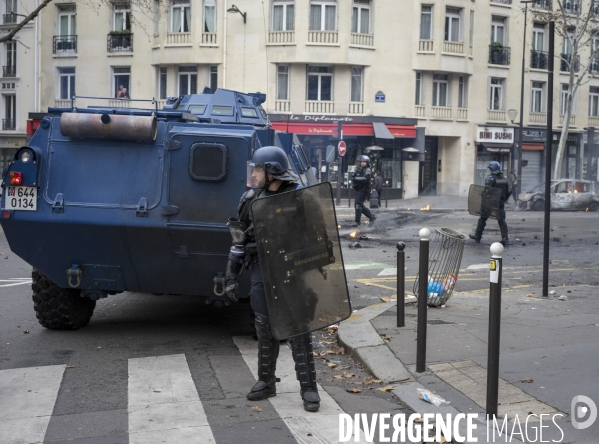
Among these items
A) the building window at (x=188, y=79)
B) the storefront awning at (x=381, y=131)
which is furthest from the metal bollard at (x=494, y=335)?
the building window at (x=188, y=79)

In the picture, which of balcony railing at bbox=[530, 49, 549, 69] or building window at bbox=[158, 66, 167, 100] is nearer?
building window at bbox=[158, 66, 167, 100]

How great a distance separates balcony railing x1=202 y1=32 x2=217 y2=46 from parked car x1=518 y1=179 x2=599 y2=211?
15.6 m

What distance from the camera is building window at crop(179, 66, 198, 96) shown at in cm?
3978

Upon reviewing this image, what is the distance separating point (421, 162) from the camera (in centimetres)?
4281

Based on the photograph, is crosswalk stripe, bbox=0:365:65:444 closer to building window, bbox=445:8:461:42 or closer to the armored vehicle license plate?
the armored vehicle license plate

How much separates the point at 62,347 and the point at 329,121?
103 ft

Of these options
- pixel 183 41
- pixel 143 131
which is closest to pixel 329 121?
pixel 183 41

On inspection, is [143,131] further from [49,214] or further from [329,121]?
[329,121]

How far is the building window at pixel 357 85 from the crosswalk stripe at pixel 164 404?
107 feet

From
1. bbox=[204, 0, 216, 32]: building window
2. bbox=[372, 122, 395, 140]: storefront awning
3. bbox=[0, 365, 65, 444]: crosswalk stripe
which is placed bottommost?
bbox=[0, 365, 65, 444]: crosswalk stripe

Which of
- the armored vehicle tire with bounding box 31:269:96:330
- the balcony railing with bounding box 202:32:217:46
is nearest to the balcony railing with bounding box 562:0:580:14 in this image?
the balcony railing with bounding box 202:32:217:46

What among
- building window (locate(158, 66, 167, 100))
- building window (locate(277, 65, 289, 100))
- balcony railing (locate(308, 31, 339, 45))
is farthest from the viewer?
building window (locate(158, 66, 167, 100))

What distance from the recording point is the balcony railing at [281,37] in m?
38.2

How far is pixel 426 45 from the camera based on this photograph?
40.3 metres
